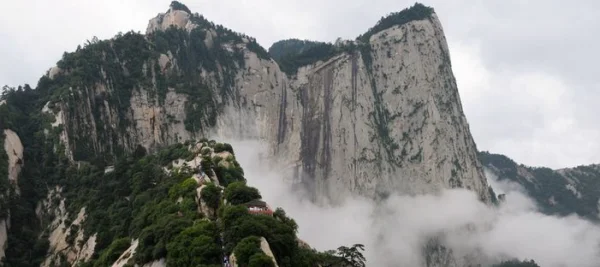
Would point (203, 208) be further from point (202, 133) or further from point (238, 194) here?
point (202, 133)

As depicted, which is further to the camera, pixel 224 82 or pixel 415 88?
pixel 415 88

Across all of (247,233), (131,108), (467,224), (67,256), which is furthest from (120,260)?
(467,224)

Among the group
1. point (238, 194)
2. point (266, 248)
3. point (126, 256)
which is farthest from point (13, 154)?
point (266, 248)

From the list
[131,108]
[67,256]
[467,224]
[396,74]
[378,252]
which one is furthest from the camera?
[396,74]

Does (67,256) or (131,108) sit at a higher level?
(131,108)

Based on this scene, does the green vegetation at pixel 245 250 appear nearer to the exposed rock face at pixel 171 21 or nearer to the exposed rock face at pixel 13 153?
the exposed rock face at pixel 13 153

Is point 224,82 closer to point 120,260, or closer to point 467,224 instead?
point 467,224
